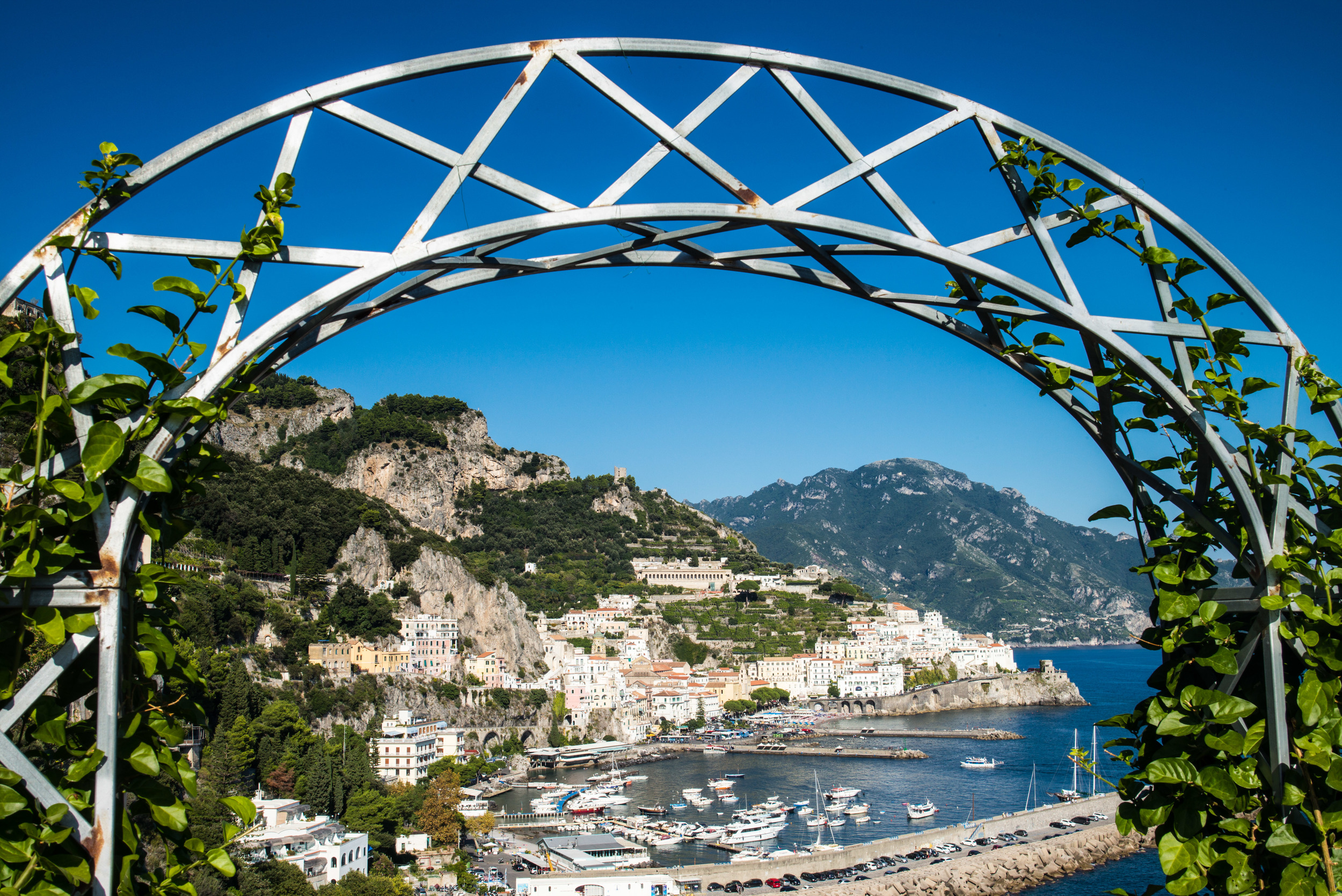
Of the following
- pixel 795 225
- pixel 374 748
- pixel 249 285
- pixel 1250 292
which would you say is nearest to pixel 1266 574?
pixel 1250 292

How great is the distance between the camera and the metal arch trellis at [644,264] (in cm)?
169

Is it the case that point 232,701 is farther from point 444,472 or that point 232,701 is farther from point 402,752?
point 444,472

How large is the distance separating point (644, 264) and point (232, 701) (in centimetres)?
2759

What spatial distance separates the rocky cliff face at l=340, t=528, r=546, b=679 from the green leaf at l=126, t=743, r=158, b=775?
146 feet

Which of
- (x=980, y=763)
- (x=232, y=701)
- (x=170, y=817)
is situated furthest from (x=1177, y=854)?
(x=980, y=763)

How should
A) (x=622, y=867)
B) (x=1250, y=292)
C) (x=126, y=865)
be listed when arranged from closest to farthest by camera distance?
(x=126, y=865) < (x=1250, y=292) < (x=622, y=867)

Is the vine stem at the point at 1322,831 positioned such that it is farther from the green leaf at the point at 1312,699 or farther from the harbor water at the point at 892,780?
the harbor water at the point at 892,780

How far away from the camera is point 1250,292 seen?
2.26m

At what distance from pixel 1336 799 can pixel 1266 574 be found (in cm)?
50

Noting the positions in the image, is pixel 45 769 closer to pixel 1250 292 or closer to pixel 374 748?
pixel 1250 292

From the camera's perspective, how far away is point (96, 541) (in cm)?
171

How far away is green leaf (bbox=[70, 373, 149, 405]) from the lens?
168 centimetres

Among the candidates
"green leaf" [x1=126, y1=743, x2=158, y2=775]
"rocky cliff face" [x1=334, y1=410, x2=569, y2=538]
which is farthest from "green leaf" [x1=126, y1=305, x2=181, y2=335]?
"rocky cliff face" [x1=334, y1=410, x2=569, y2=538]

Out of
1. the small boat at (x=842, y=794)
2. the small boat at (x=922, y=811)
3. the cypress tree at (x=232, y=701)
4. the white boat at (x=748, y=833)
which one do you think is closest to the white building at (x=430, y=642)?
the cypress tree at (x=232, y=701)
